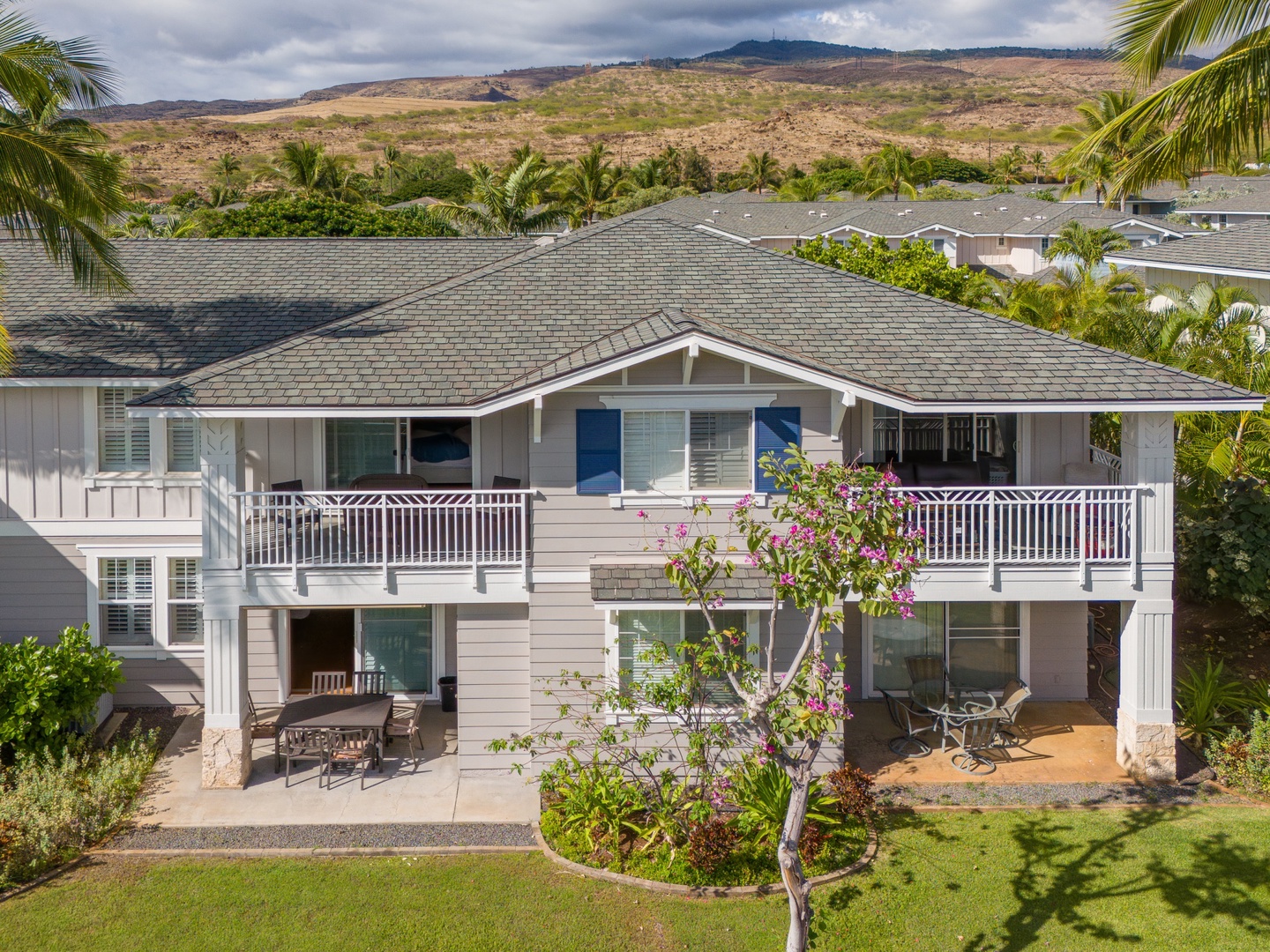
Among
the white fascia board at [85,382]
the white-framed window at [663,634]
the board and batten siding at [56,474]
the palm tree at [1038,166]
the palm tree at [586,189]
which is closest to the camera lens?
the white-framed window at [663,634]

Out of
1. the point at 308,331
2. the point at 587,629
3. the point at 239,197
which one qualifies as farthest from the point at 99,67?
the point at 239,197

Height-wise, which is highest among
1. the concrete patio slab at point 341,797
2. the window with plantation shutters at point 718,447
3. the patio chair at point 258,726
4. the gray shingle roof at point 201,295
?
the gray shingle roof at point 201,295

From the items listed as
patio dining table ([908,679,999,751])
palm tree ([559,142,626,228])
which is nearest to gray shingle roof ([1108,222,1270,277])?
patio dining table ([908,679,999,751])

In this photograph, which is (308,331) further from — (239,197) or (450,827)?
(239,197)

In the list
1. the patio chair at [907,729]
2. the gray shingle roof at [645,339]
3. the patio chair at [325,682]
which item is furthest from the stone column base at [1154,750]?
the patio chair at [325,682]

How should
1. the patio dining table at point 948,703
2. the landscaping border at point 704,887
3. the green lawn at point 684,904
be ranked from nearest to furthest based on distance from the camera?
the green lawn at point 684,904 < the landscaping border at point 704,887 < the patio dining table at point 948,703

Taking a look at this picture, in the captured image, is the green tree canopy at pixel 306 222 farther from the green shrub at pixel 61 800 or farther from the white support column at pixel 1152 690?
the white support column at pixel 1152 690
